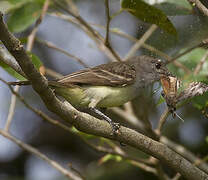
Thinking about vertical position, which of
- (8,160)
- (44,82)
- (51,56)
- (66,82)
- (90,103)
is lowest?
(8,160)

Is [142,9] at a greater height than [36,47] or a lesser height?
greater

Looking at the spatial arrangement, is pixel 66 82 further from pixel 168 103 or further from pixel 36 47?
pixel 36 47

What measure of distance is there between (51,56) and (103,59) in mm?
855

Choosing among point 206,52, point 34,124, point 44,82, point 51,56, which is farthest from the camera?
point 51,56

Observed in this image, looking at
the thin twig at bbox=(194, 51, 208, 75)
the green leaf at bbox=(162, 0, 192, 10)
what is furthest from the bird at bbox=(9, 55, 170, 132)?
the green leaf at bbox=(162, 0, 192, 10)

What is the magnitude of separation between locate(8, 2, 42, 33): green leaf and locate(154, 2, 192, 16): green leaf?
1.28 meters

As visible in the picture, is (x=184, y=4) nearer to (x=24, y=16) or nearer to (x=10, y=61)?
(x=10, y=61)

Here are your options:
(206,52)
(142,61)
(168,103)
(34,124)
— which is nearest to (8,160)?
(34,124)

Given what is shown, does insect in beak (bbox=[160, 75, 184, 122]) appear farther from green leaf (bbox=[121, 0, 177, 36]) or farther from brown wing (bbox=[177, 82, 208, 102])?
green leaf (bbox=[121, 0, 177, 36])

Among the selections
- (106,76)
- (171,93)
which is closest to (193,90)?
(171,93)

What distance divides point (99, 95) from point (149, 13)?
924mm

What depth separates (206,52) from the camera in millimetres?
3877

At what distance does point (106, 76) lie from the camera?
389 cm

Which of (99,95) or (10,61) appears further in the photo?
(99,95)
